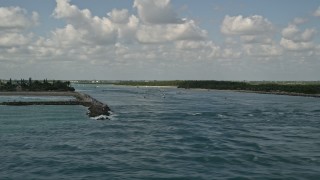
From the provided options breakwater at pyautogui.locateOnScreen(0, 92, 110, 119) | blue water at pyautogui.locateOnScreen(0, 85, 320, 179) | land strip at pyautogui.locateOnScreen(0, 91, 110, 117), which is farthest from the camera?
land strip at pyautogui.locateOnScreen(0, 91, 110, 117)

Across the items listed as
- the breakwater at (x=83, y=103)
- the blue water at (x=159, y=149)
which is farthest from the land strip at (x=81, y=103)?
the blue water at (x=159, y=149)

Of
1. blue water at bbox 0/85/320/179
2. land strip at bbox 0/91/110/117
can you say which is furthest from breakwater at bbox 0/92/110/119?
blue water at bbox 0/85/320/179

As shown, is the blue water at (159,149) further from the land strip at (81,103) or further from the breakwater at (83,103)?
the land strip at (81,103)

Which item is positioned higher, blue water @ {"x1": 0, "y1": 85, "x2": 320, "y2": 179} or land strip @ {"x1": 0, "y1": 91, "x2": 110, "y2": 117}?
land strip @ {"x1": 0, "y1": 91, "x2": 110, "y2": 117}

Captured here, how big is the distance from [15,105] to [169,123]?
61.0 m

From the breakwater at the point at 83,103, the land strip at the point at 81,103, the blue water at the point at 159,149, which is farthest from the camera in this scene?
the land strip at the point at 81,103

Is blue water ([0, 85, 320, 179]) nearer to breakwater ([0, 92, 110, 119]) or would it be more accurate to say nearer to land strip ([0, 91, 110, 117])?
breakwater ([0, 92, 110, 119])

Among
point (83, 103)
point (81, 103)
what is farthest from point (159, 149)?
point (81, 103)

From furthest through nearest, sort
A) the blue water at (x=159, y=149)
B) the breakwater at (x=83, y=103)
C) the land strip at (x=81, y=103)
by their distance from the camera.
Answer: the land strip at (x=81, y=103)
the breakwater at (x=83, y=103)
the blue water at (x=159, y=149)

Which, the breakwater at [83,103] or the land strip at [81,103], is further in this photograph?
the land strip at [81,103]

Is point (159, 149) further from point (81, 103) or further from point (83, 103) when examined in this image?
point (81, 103)

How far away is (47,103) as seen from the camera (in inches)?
5079

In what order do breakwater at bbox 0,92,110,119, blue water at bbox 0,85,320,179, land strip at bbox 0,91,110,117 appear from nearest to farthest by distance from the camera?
blue water at bbox 0,85,320,179, breakwater at bbox 0,92,110,119, land strip at bbox 0,91,110,117

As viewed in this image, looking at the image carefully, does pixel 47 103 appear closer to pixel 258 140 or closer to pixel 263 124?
pixel 263 124
